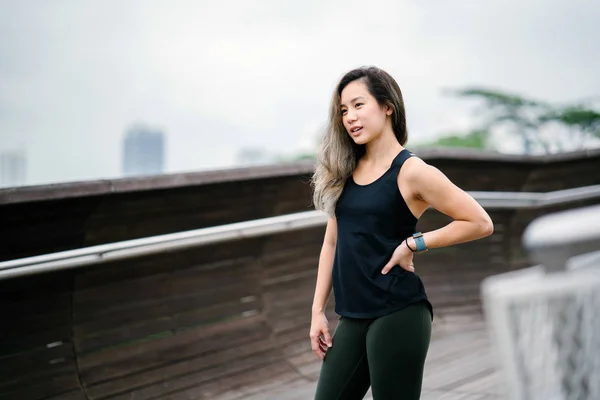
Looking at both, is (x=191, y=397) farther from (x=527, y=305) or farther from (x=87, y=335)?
(x=527, y=305)

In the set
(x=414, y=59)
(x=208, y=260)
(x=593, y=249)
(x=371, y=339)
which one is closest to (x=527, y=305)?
(x=593, y=249)

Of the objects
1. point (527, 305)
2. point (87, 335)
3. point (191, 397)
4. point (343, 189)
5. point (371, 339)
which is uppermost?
point (527, 305)

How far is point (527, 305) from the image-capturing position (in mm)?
745

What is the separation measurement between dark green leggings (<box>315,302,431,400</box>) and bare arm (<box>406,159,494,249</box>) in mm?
208

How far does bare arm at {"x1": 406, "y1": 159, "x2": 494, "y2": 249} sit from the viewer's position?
5.85 feet

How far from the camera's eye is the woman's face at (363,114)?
6.20ft

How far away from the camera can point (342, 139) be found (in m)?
1.99

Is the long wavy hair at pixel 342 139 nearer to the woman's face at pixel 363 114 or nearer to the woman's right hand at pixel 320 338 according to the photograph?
the woman's face at pixel 363 114

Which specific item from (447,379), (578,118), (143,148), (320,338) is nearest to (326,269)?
(320,338)

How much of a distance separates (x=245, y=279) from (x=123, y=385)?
3.09ft

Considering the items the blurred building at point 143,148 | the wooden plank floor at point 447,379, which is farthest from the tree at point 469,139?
the wooden plank floor at point 447,379

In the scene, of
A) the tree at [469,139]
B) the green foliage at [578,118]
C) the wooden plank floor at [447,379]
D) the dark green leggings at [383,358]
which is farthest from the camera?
the tree at [469,139]

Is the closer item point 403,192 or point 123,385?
point 403,192

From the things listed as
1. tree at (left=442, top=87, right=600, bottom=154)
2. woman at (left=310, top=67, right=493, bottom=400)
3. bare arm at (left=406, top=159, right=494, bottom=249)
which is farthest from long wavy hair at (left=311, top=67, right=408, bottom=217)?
tree at (left=442, top=87, right=600, bottom=154)
